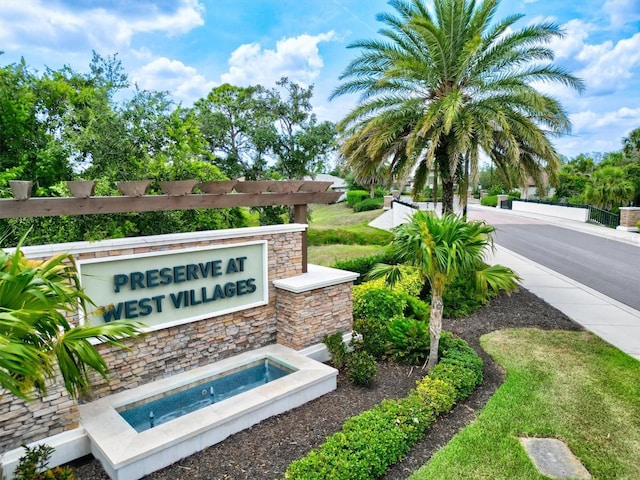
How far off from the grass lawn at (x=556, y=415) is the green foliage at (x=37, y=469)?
3978 mm

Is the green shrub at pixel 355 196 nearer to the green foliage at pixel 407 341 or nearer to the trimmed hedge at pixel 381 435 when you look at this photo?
the green foliage at pixel 407 341

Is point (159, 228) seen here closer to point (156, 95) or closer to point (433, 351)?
point (156, 95)

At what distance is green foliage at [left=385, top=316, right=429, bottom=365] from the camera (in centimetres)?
836

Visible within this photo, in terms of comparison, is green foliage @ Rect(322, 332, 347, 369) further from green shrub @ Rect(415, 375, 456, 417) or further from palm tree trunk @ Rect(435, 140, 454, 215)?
palm tree trunk @ Rect(435, 140, 454, 215)

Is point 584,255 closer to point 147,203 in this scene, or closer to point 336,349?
point 336,349

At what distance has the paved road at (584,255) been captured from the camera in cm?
1395

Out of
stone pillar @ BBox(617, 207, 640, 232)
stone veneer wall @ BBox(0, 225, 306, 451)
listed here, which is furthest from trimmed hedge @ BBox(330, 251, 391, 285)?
stone pillar @ BBox(617, 207, 640, 232)

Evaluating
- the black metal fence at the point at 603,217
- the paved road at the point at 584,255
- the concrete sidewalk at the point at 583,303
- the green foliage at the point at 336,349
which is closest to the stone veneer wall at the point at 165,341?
the green foliage at the point at 336,349

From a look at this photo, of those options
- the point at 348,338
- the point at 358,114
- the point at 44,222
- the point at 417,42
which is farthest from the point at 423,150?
the point at 44,222

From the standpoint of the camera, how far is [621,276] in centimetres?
1512

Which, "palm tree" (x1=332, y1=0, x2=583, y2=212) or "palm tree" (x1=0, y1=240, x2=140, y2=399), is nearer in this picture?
"palm tree" (x1=0, y1=240, x2=140, y2=399)

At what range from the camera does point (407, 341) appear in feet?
27.9

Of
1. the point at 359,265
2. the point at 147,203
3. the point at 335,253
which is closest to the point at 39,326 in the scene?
the point at 147,203

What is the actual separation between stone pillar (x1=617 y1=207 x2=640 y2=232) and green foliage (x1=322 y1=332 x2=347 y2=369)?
81.8ft
